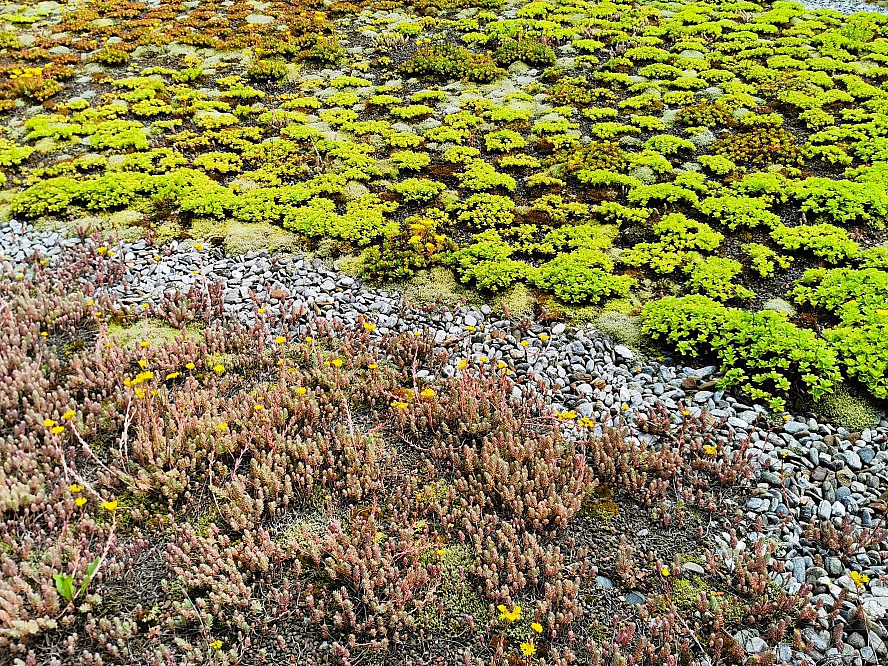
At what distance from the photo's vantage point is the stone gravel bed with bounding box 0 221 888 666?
5.43 meters

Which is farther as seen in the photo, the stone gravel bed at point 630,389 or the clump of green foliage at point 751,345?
the clump of green foliage at point 751,345

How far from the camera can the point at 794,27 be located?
16.3 metres

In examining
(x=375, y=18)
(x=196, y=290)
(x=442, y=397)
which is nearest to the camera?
(x=442, y=397)

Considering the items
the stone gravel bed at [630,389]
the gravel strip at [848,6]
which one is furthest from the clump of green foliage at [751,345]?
the gravel strip at [848,6]

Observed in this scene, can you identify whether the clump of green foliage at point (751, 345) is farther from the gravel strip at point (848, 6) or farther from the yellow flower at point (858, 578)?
the gravel strip at point (848, 6)

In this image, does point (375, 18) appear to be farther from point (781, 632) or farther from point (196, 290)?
point (781, 632)

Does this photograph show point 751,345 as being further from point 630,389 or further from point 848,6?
point 848,6

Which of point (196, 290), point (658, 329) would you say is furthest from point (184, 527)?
point (658, 329)

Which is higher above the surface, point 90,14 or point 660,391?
point 90,14

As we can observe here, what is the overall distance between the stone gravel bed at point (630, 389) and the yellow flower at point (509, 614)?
1.85m

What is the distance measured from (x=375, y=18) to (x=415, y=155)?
29.1 feet

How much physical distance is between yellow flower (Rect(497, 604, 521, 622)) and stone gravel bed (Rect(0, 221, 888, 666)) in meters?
1.85

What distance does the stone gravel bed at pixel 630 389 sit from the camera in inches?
214

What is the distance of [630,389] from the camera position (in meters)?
7.37
